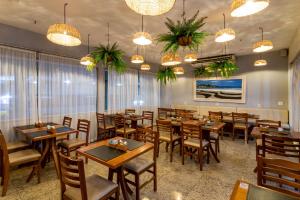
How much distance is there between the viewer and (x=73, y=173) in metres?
1.59

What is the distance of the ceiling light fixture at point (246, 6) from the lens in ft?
5.26

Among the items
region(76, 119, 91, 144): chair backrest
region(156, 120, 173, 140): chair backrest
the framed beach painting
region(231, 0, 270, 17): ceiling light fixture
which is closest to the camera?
region(231, 0, 270, 17): ceiling light fixture

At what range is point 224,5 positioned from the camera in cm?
263

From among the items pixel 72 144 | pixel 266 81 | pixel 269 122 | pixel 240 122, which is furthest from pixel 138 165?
pixel 266 81

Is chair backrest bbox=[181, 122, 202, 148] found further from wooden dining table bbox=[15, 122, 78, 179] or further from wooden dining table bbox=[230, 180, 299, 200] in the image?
wooden dining table bbox=[15, 122, 78, 179]

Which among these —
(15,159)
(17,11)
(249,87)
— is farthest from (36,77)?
(249,87)

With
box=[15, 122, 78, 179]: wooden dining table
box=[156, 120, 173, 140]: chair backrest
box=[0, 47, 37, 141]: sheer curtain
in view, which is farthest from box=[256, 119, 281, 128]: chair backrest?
box=[0, 47, 37, 141]: sheer curtain

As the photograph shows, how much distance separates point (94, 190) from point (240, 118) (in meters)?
5.24

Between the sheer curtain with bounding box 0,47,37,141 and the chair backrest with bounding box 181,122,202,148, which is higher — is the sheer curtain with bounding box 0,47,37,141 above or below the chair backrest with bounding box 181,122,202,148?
above

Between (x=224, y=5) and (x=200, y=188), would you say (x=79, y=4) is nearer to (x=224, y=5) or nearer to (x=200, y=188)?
(x=224, y=5)

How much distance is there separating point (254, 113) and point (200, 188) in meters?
4.59

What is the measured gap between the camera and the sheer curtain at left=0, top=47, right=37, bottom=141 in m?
3.30

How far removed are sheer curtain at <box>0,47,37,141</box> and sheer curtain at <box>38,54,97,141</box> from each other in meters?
0.17

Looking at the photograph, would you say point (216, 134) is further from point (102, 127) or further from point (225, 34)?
point (102, 127)
